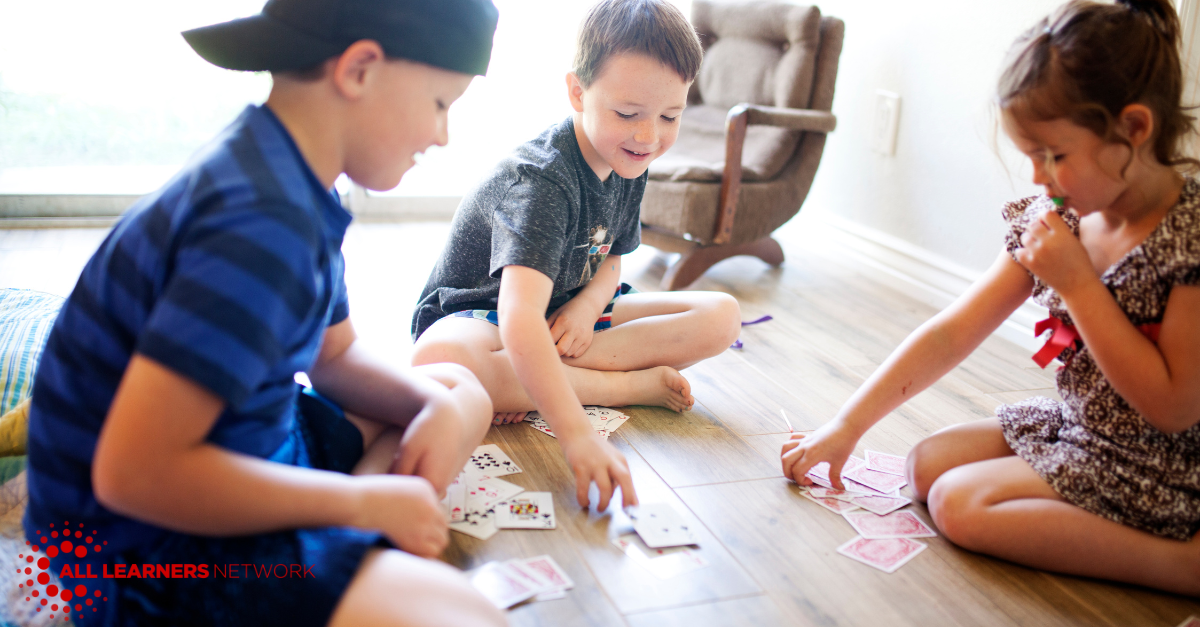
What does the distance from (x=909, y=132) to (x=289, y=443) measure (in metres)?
2.50

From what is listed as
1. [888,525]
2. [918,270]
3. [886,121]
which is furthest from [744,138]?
[888,525]

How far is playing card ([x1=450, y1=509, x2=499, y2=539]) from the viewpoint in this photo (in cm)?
124

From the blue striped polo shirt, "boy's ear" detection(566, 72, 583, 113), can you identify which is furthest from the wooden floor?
"boy's ear" detection(566, 72, 583, 113)

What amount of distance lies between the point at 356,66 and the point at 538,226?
0.61 metres

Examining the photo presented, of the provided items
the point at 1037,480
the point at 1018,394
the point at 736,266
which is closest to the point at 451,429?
the point at 1037,480

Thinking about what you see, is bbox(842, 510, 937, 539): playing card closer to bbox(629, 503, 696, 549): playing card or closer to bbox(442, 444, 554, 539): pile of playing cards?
bbox(629, 503, 696, 549): playing card

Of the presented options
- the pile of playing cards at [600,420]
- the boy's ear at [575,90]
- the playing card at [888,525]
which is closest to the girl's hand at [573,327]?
the pile of playing cards at [600,420]

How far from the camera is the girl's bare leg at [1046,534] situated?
1210mm

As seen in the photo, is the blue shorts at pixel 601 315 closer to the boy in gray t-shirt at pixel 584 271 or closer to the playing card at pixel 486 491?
the boy in gray t-shirt at pixel 584 271

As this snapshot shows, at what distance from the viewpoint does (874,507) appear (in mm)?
1419

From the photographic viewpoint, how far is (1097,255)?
50.2 inches

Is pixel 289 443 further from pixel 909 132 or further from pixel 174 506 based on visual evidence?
pixel 909 132

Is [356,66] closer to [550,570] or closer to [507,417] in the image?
[550,570]

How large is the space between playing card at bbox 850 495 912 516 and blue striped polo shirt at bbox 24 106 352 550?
3.17 ft
